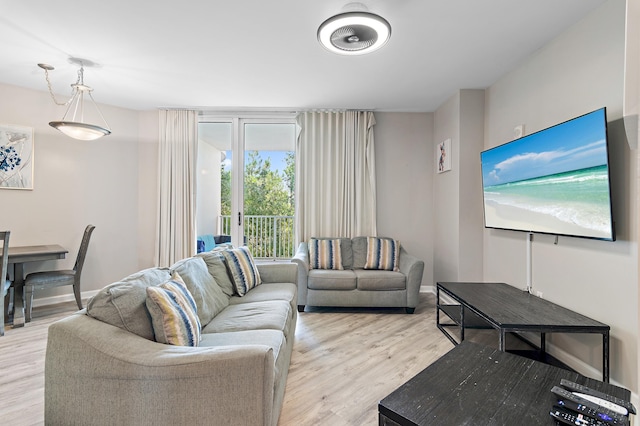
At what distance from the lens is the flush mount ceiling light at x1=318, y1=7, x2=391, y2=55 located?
77.8 inches

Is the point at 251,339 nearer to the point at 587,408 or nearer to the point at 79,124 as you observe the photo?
the point at 587,408

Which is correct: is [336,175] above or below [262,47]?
below

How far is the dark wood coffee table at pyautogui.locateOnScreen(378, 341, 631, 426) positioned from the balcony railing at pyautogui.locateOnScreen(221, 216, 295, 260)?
11.3ft

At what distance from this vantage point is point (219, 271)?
258cm

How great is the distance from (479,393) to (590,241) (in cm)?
164

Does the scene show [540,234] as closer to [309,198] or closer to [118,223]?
[309,198]

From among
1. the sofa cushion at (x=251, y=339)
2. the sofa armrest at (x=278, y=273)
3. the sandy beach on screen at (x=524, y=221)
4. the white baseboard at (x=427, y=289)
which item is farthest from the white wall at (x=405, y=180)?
the sofa cushion at (x=251, y=339)

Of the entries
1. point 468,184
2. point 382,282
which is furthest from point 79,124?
point 468,184

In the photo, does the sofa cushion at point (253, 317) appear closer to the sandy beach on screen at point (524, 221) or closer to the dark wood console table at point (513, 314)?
the dark wood console table at point (513, 314)

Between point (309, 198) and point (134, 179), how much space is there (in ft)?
8.42

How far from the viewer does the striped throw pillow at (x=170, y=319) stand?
55.2 inches

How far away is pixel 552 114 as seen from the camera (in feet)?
8.12

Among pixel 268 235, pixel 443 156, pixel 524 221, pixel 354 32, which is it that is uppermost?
pixel 354 32

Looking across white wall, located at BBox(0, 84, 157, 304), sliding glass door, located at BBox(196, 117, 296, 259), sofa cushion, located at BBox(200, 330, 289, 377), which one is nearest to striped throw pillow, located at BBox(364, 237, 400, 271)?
sliding glass door, located at BBox(196, 117, 296, 259)
